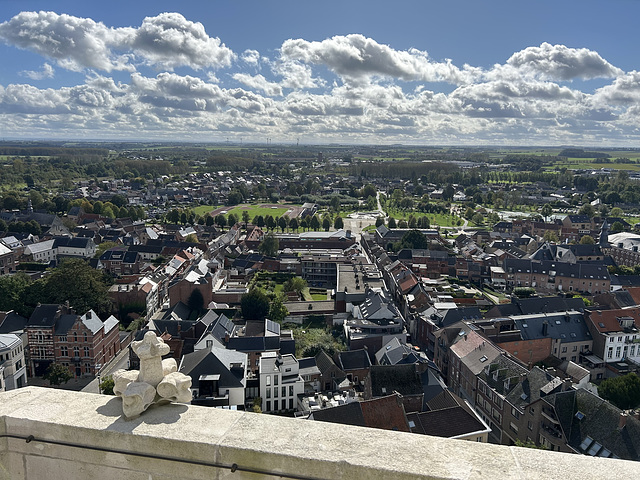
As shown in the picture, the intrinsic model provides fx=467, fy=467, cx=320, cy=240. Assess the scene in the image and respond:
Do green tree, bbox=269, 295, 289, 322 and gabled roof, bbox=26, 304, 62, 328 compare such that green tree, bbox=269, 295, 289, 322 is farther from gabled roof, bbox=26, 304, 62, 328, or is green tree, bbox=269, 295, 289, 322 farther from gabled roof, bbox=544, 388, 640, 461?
gabled roof, bbox=544, 388, 640, 461

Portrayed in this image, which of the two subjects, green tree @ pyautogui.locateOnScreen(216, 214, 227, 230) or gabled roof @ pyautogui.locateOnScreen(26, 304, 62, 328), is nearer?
gabled roof @ pyautogui.locateOnScreen(26, 304, 62, 328)

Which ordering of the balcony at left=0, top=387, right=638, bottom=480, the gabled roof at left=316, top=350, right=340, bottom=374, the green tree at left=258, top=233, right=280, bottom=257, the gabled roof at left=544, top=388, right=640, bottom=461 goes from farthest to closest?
the green tree at left=258, top=233, right=280, bottom=257 → the gabled roof at left=316, top=350, right=340, bottom=374 → the gabled roof at left=544, top=388, right=640, bottom=461 → the balcony at left=0, top=387, right=638, bottom=480

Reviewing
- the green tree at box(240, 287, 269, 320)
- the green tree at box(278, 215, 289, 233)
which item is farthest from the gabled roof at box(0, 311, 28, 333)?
the green tree at box(278, 215, 289, 233)

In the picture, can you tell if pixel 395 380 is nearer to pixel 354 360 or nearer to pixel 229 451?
pixel 354 360

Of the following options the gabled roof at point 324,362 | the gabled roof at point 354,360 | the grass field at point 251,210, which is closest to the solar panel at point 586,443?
the gabled roof at point 354,360

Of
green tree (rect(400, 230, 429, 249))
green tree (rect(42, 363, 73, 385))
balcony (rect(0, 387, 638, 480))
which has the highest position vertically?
balcony (rect(0, 387, 638, 480))

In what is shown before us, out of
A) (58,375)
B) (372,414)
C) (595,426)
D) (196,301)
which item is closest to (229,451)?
(372,414)

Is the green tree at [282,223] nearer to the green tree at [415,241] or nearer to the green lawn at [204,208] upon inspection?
the green tree at [415,241]
